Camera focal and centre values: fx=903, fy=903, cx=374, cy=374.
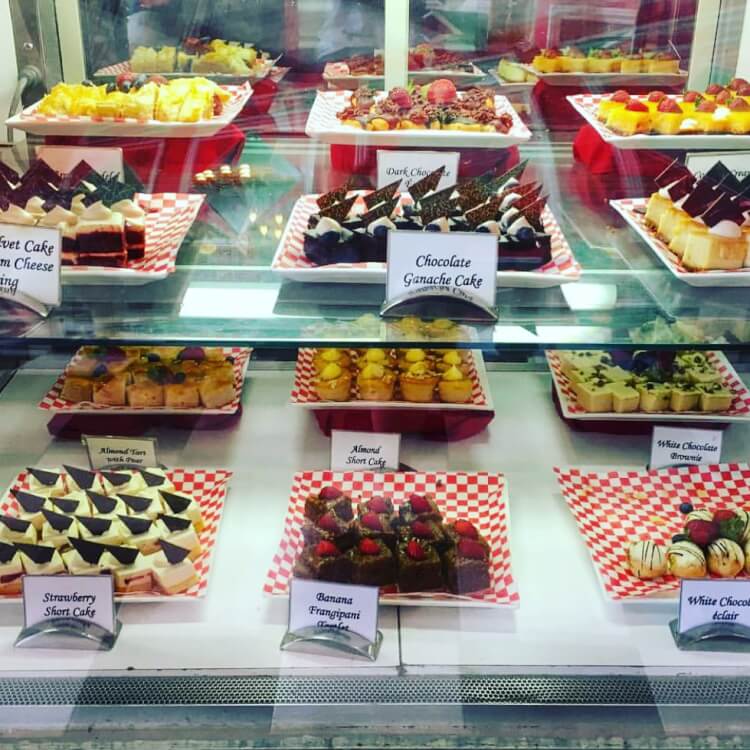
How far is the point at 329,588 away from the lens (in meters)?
1.35

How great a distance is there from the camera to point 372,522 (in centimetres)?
152

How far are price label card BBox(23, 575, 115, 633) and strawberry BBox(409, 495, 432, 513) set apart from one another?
0.51 m

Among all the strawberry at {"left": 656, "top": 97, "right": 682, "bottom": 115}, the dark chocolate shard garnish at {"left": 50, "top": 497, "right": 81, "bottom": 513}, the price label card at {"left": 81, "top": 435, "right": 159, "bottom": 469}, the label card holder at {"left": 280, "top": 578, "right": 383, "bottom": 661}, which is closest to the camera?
the label card holder at {"left": 280, "top": 578, "right": 383, "bottom": 661}

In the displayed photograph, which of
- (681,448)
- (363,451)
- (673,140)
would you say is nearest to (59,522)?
(363,451)

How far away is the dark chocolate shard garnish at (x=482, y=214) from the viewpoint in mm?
1468

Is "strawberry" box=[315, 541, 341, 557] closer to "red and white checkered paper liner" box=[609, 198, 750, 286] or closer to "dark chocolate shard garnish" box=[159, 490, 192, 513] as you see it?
"dark chocolate shard garnish" box=[159, 490, 192, 513]

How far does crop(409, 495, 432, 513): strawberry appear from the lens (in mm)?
1554

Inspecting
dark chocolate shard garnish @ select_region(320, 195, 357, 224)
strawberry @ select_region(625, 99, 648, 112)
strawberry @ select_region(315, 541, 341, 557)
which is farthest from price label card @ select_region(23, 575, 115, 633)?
strawberry @ select_region(625, 99, 648, 112)

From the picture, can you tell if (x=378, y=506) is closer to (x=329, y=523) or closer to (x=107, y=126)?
(x=329, y=523)

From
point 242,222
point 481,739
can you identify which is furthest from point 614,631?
point 242,222

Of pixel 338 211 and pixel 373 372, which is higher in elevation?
pixel 338 211

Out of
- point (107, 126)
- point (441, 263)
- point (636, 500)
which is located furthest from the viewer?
point (107, 126)

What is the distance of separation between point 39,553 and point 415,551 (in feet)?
1.97

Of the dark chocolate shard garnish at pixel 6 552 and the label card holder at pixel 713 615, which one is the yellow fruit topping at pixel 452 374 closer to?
the label card holder at pixel 713 615
